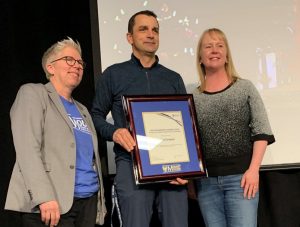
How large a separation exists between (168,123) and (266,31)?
4.08 feet

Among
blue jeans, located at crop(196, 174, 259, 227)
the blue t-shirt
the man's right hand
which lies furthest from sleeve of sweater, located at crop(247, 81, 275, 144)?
the blue t-shirt

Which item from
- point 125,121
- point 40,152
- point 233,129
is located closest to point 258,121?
point 233,129

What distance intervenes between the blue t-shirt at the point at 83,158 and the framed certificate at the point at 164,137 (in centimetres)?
19

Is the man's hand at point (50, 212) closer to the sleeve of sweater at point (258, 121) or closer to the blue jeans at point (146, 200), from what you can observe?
the blue jeans at point (146, 200)

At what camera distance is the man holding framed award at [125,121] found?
187cm

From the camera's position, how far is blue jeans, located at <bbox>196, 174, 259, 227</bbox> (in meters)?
2.00

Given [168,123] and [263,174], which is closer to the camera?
[168,123]

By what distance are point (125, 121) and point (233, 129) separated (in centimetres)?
53

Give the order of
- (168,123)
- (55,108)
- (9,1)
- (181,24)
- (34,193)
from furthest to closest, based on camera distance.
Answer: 1. (181,24)
2. (9,1)
3. (168,123)
4. (55,108)
5. (34,193)

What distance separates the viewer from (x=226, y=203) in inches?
80.6

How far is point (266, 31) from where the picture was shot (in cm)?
280

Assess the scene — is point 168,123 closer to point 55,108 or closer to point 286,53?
point 55,108

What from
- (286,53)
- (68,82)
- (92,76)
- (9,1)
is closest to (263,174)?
(286,53)

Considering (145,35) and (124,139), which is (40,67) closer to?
(145,35)
